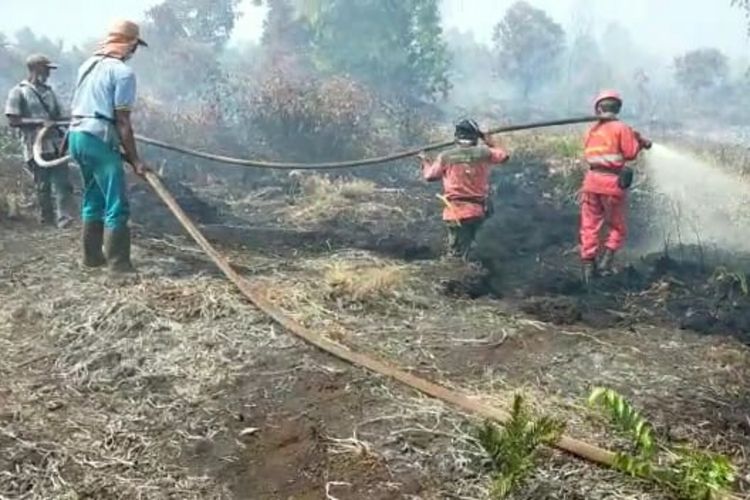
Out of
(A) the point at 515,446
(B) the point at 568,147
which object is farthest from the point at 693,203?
(A) the point at 515,446

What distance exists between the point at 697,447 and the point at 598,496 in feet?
2.57

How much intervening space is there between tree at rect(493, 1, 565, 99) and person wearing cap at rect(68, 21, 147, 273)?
26932 millimetres

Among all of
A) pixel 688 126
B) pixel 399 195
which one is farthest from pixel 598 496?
pixel 688 126

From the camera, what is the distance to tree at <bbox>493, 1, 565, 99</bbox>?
31.6 meters

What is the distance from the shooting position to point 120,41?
20.5 feet

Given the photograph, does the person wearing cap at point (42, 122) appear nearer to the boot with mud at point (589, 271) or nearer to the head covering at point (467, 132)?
the head covering at point (467, 132)

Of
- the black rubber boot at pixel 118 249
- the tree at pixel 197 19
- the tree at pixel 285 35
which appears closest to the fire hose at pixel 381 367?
the black rubber boot at pixel 118 249

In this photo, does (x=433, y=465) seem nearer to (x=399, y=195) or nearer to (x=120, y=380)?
(x=120, y=380)

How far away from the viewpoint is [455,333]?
18.2ft

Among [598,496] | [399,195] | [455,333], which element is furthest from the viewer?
[399,195]

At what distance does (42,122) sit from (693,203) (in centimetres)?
752

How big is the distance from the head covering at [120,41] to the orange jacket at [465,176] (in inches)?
97.9

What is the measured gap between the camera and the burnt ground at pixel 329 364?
3791 millimetres

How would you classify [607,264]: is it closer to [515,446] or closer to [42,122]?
[515,446]
